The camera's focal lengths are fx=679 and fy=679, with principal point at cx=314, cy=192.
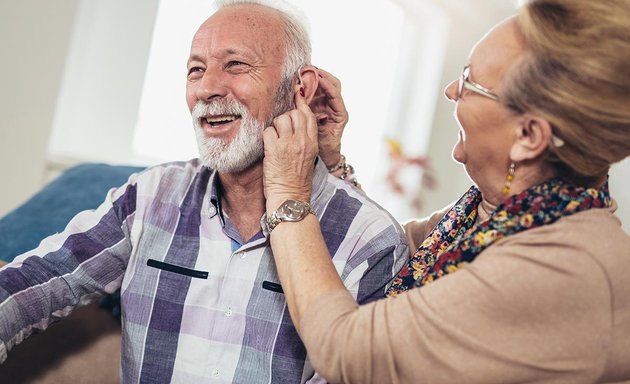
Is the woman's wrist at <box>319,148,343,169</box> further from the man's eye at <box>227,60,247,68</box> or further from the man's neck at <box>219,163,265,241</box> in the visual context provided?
the man's eye at <box>227,60,247,68</box>

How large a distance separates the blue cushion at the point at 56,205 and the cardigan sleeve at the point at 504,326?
1.12 metres

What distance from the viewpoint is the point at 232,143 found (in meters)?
1.56

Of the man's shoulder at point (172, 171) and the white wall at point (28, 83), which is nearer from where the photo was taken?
the man's shoulder at point (172, 171)

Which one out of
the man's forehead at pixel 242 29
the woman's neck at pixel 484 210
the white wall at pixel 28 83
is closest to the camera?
the woman's neck at pixel 484 210

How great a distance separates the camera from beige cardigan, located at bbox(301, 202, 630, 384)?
101cm

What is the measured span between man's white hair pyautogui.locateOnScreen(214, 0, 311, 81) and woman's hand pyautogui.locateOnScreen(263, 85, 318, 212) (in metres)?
0.20

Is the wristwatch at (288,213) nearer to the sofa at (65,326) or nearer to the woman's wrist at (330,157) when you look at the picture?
the woman's wrist at (330,157)

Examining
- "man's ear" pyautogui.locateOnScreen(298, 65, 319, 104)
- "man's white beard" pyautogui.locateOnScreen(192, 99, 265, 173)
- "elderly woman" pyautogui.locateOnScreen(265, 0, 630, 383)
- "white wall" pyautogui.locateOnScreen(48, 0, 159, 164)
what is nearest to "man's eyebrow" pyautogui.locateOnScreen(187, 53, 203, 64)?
"man's white beard" pyautogui.locateOnScreen(192, 99, 265, 173)

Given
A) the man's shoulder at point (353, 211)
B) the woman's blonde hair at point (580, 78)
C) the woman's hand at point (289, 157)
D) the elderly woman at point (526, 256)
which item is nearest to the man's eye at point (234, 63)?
the woman's hand at point (289, 157)

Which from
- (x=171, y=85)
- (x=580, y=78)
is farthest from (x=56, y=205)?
(x=171, y=85)

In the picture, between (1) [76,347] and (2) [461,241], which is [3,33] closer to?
(1) [76,347]

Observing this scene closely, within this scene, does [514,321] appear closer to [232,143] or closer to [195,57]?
[232,143]

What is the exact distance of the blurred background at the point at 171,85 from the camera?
280cm

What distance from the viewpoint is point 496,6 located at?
544cm
